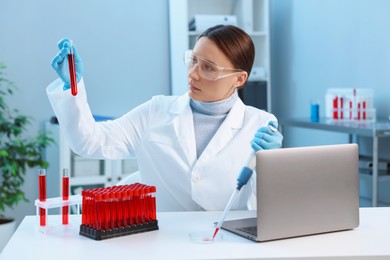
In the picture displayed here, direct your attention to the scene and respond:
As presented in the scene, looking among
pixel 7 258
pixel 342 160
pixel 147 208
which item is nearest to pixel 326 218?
pixel 342 160

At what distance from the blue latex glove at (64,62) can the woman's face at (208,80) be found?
372 mm

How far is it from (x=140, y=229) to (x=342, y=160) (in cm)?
53

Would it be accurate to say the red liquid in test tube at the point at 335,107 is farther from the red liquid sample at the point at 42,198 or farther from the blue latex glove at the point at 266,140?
the red liquid sample at the point at 42,198

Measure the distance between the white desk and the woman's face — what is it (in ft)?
1.76

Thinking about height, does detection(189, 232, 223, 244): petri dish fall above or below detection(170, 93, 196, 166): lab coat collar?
below

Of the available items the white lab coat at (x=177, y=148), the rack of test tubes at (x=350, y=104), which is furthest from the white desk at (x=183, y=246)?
the rack of test tubes at (x=350, y=104)

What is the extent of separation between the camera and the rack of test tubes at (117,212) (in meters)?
1.42

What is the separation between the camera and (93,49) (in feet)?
13.7

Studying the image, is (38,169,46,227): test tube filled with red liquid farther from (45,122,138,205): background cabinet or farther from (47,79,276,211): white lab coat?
(45,122,138,205): background cabinet

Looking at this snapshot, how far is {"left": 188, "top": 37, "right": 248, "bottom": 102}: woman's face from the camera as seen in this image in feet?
6.28

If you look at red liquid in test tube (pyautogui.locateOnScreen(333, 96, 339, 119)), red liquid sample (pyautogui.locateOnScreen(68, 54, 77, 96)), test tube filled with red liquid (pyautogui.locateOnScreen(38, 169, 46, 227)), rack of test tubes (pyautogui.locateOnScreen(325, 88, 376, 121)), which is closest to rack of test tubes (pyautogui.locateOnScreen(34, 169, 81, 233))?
test tube filled with red liquid (pyautogui.locateOnScreen(38, 169, 46, 227))

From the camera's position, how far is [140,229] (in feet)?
4.84

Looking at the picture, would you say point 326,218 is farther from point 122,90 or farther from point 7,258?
point 122,90

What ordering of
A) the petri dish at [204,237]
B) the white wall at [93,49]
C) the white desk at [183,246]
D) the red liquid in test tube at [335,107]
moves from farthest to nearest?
the white wall at [93,49], the red liquid in test tube at [335,107], the petri dish at [204,237], the white desk at [183,246]
